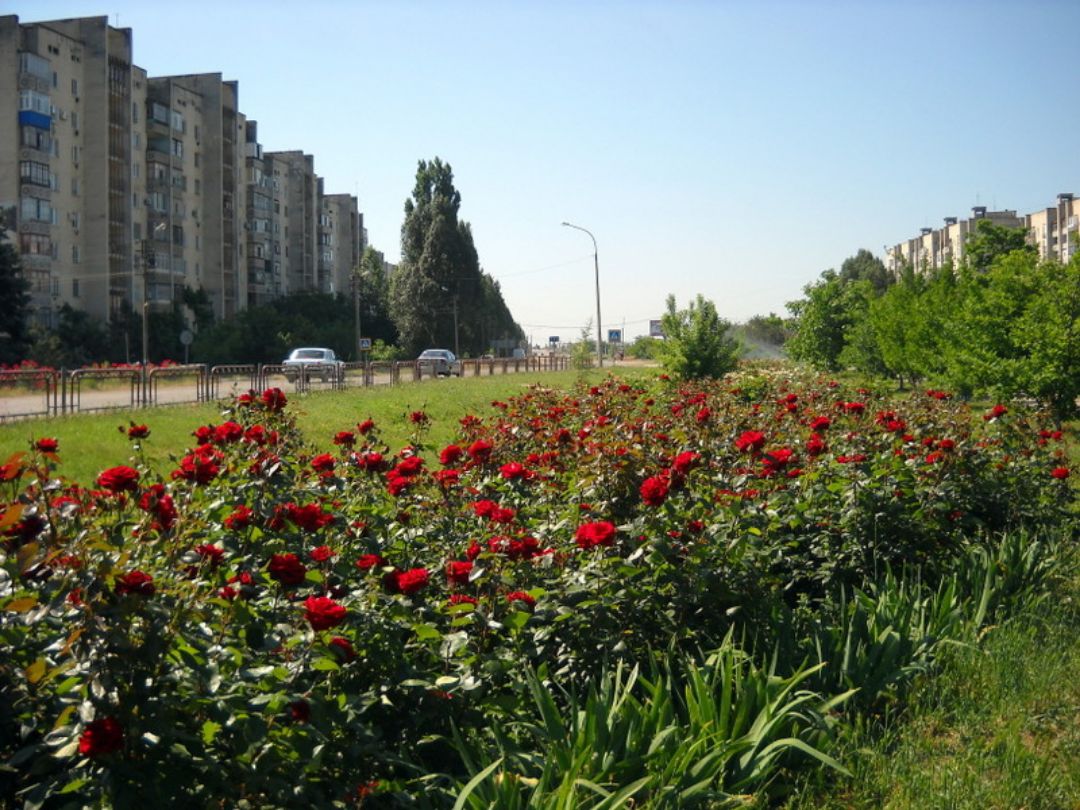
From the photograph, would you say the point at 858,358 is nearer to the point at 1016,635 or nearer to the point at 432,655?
the point at 1016,635

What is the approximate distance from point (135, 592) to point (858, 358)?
36.1m

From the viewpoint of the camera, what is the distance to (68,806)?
2951 millimetres

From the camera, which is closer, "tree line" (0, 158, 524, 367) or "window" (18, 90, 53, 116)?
"window" (18, 90, 53, 116)

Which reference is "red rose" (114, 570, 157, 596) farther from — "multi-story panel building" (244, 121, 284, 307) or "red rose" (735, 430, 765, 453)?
"multi-story panel building" (244, 121, 284, 307)

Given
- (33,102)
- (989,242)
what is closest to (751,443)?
(989,242)

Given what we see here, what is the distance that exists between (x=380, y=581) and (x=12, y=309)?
1898 inches

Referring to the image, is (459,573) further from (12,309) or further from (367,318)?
(367,318)

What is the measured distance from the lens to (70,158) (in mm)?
64250

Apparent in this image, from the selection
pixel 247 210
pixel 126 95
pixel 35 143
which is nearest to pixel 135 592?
pixel 35 143

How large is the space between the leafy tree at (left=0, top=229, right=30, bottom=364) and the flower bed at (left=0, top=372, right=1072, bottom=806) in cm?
4348

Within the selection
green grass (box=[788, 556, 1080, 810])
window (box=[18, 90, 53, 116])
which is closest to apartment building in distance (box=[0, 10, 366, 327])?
window (box=[18, 90, 53, 116])

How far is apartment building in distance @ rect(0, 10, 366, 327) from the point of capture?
5866 centimetres

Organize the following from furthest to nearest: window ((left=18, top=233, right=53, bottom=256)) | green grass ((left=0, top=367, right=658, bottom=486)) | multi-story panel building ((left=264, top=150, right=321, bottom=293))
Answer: multi-story panel building ((left=264, top=150, right=321, bottom=293)), window ((left=18, top=233, right=53, bottom=256)), green grass ((left=0, top=367, right=658, bottom=486))

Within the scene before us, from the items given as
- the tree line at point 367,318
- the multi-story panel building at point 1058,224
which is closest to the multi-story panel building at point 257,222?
the tree line at point 367,318
